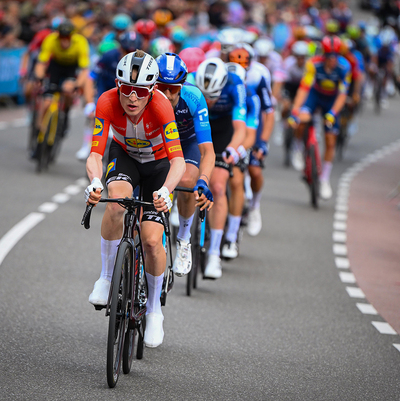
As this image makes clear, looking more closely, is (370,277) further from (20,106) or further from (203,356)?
(20,106)

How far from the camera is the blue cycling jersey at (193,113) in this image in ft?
20.2

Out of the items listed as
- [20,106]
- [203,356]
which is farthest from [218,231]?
[20,106]

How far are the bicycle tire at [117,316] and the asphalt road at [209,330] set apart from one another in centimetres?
16

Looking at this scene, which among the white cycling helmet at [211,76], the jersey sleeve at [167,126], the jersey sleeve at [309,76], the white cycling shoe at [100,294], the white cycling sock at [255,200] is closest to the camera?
the white cycling shoe at [100,294]

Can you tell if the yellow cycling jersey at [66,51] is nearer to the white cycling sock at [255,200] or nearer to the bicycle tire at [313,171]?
the bicycle tire at [313,171]

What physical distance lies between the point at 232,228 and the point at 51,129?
537 cm

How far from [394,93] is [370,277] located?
Result: 88.0 ft

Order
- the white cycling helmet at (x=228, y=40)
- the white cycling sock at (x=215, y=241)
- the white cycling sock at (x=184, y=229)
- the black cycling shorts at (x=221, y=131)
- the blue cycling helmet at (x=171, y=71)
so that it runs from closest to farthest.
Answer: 1. the blue cycling helmet at (x=171, y=71)
2. the white cycling sock at (x=184, y=229)
3. the white cycling sock at (x=215, y=241)
4. the black cycling shorts at (x=221, y=131)
5. the white cycling helmet at (x=228, y=40)

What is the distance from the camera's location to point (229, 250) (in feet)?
28.4

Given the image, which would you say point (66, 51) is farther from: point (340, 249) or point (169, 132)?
point (169, 132)

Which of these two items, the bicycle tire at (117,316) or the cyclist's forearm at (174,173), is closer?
the bicycle tire at (117,316)

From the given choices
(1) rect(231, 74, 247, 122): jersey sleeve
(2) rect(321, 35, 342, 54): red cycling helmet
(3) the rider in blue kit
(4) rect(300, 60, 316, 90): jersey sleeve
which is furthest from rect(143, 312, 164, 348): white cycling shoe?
(2) rect(321, 35, 342, 54): red cycling helmet

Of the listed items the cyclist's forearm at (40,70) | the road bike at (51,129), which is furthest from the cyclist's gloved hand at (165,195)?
the cyclist's forearm at (40,70)

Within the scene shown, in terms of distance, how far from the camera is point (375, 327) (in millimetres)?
7113
